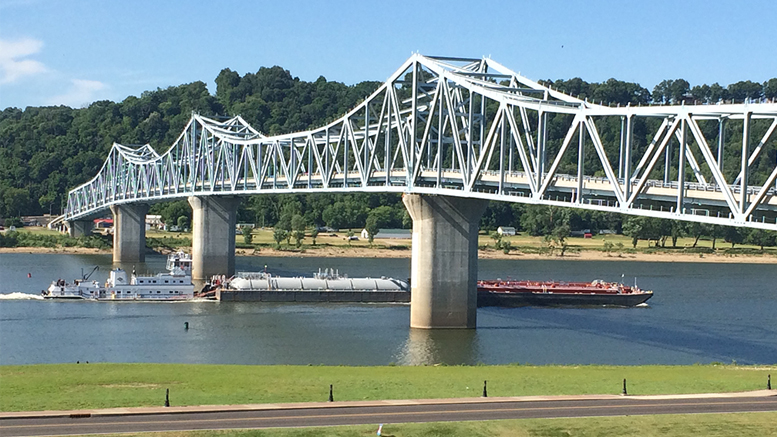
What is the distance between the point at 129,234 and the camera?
573ft

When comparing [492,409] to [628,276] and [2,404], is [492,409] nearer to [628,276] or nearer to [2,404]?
[2,404]

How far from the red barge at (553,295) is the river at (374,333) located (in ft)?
8.66

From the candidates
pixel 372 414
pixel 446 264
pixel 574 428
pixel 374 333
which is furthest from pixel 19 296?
pixel 574 428

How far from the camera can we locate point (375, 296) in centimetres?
10925

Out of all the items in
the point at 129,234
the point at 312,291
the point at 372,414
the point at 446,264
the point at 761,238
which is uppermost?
the point at 761,238

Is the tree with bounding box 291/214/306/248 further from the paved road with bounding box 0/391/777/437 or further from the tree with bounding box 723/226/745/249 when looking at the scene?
the paved road with bounding box 0/391/777/437

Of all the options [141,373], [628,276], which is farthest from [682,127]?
[628,276]

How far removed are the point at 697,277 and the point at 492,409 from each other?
108849 millimetres

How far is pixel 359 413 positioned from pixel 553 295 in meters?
69.9

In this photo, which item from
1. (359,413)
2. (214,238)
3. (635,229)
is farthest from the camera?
(635,229)

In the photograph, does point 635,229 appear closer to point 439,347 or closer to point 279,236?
point 279,236

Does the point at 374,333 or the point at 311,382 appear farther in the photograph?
the point at 374,333

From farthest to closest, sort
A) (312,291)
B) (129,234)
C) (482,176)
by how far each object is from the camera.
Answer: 1. (129,234)
2. (312,291)
3. (482,176)

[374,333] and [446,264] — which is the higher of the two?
[446,264]
